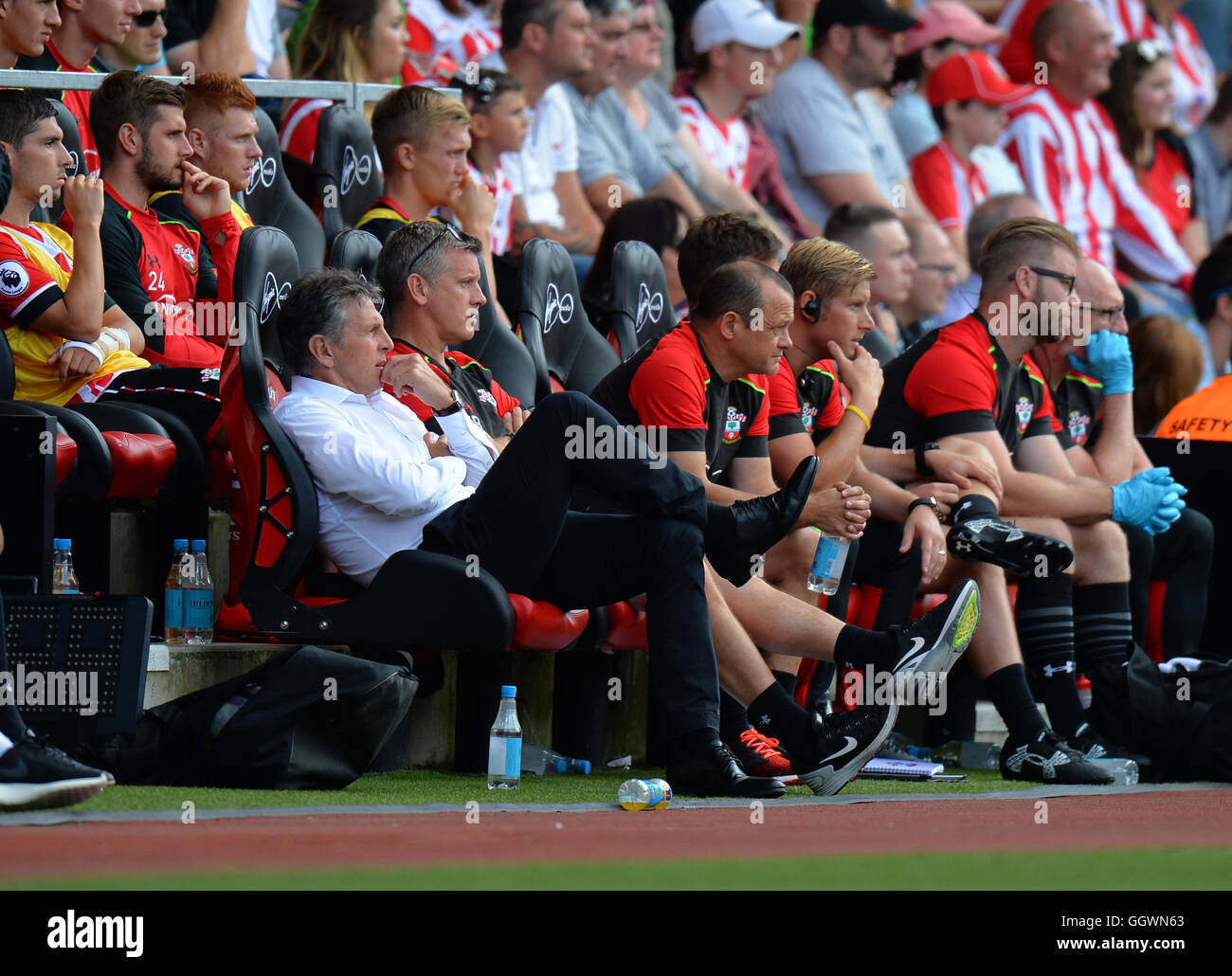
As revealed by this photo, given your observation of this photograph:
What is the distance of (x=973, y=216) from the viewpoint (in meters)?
8.90

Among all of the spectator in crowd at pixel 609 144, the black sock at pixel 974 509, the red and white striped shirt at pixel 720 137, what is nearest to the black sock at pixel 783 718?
the black sock at pixel 974 509

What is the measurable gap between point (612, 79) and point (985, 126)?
262 cm

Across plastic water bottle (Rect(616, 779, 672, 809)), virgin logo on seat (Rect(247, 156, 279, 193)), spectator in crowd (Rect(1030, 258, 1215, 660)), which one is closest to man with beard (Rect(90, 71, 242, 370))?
virgin logo on seat (Rect(247, 156, 279, 193))

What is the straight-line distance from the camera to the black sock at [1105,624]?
612cm

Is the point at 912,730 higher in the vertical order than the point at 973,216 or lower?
lower

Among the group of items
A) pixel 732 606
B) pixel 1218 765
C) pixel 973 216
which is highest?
pixel 973 216

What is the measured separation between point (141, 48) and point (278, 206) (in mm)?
910

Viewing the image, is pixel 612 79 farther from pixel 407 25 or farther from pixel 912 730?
pixel 912 730

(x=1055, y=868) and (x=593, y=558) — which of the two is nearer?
(x=1055, y=868)

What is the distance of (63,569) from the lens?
15.8ft

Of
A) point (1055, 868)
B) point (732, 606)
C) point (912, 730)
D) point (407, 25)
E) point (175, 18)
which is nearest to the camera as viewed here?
point (1055, 868)

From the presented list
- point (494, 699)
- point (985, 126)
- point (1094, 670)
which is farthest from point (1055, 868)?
point (985, 126)

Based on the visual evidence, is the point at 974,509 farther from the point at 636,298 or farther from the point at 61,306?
the point at 61,306

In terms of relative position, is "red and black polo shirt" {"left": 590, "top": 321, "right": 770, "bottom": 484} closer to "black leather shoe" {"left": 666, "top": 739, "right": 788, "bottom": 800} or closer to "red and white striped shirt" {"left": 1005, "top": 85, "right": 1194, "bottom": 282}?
"black leather shoe" {"left": 666, "top": 739, "right": 788, "bottom": 800}
